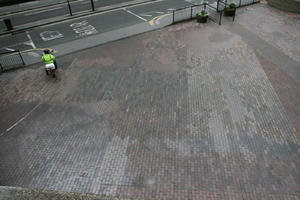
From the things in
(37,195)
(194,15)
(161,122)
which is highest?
(37,195)

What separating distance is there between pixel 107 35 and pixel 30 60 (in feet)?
18.0

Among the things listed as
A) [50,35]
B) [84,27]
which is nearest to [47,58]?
[50,35]

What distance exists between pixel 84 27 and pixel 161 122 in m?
13.1

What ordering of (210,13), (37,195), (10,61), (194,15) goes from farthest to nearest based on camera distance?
(194,15) < (210,13) < (10,61) < (37,195)

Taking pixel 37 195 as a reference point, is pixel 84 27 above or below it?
below

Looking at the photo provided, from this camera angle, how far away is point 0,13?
24.0 m

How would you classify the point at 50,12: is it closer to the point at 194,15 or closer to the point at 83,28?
the point at 83,28

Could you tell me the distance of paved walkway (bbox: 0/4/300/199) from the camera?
7.28 m

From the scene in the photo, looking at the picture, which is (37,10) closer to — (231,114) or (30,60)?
(30,60)

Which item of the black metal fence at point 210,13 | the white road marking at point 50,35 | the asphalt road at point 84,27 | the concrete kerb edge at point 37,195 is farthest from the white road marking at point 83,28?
the concrete kerb edge at point 37,195

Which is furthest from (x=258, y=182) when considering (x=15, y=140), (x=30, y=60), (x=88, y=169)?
(x=30, y=60)

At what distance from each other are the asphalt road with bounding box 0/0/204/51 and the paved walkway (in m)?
3.61

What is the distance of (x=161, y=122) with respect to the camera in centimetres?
933

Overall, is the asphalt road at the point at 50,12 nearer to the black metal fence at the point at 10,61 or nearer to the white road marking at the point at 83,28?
the white road marking at the point at 83,28
